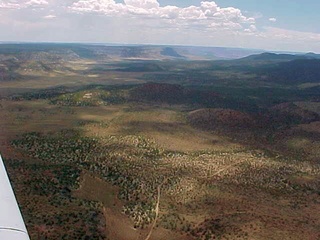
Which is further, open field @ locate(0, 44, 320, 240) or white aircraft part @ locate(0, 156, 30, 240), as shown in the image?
open field @ locate(0, 44, 320, 240)

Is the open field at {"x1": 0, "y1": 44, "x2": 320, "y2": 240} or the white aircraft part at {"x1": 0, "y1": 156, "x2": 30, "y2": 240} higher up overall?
the white aircraft part at {"x1": 0, "y1": 156, "x2": 30, "y2": 240}

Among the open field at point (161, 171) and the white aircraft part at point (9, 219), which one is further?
the open field at point (161, 171)

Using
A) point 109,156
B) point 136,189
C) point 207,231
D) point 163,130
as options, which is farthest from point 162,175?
point 163,130

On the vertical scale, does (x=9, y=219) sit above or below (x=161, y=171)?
above

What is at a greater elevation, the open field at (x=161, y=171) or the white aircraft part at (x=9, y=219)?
the white aircraft part at (x=9, y=219)

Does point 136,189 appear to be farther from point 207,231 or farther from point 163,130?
point 163,130
